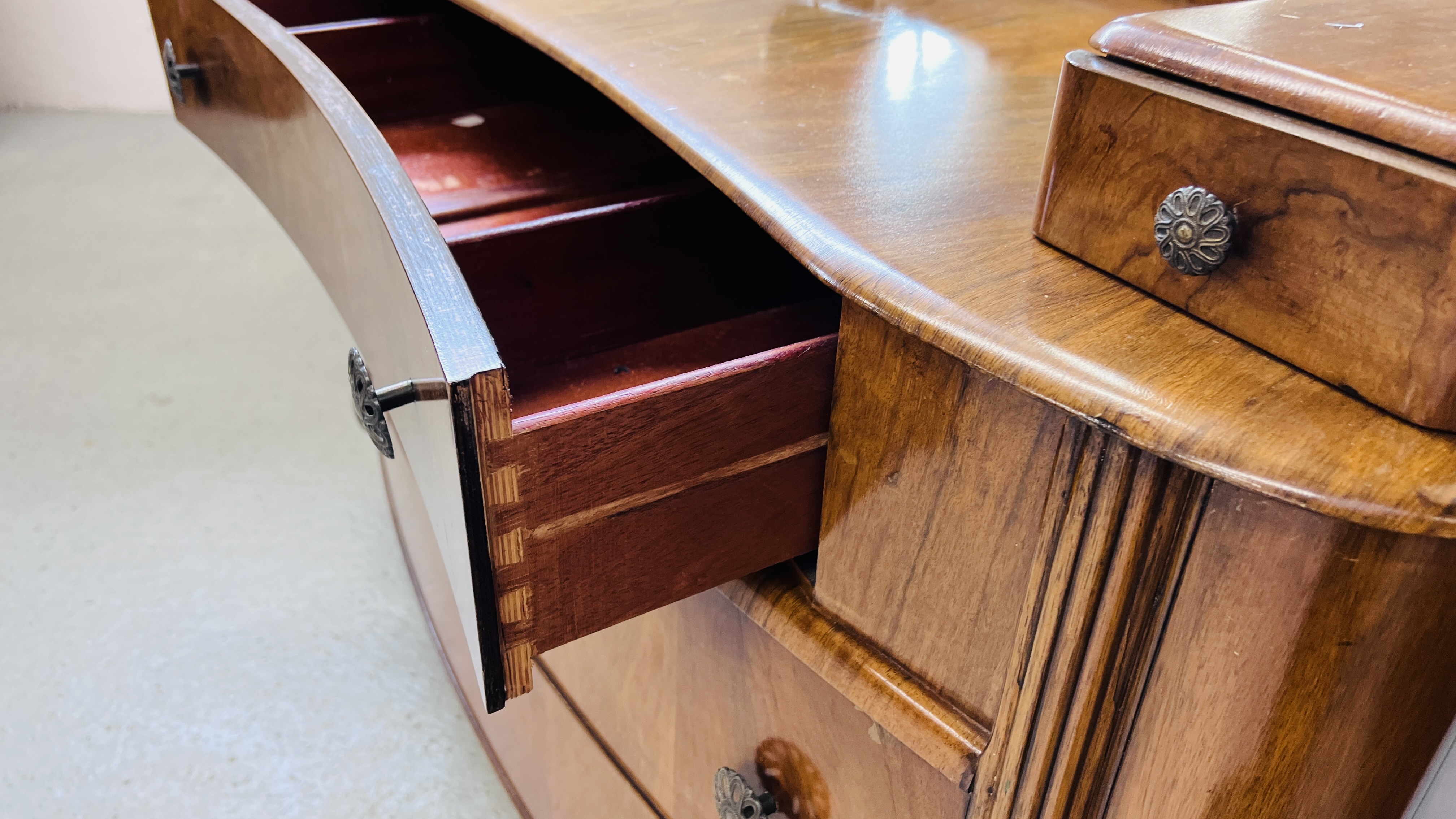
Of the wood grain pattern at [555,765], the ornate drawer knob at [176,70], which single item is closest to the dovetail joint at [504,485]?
the wood grain pattern at [555,765]

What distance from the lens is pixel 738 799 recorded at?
1.98ft

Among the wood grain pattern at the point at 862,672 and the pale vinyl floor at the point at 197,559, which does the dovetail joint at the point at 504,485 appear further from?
the pale vinyl floor at the point at 197,559

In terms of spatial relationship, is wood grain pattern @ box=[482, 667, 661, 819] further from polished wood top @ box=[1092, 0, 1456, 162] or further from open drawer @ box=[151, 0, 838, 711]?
polished wood top @ box=[1092, 0, 1456, 162]

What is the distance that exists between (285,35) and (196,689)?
0.75m

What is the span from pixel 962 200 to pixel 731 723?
1.12 ft

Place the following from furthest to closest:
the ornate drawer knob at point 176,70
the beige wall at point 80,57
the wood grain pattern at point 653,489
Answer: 1. the beige wall at point 80,57
2. the ornate drawer knob at point 176,70
3. the wood grain pattern at point 653,489

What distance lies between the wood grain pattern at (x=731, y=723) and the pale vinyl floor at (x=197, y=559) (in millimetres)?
376

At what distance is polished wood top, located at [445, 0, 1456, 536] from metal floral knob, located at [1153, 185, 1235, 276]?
24 millimetres

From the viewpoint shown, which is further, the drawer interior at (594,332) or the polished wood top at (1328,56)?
the drawer interior at (594,332)

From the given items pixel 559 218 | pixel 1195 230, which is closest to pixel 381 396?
pixel 559 218

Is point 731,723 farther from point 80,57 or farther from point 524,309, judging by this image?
point 80,57

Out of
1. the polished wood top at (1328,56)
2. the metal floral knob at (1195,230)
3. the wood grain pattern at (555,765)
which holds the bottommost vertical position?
the wood grain pattern at (555,765)

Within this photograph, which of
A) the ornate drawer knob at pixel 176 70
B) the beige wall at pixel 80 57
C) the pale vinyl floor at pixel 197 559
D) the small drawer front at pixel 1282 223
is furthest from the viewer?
the beige wall at pixel 80 57

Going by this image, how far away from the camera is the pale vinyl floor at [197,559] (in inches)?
41.1
